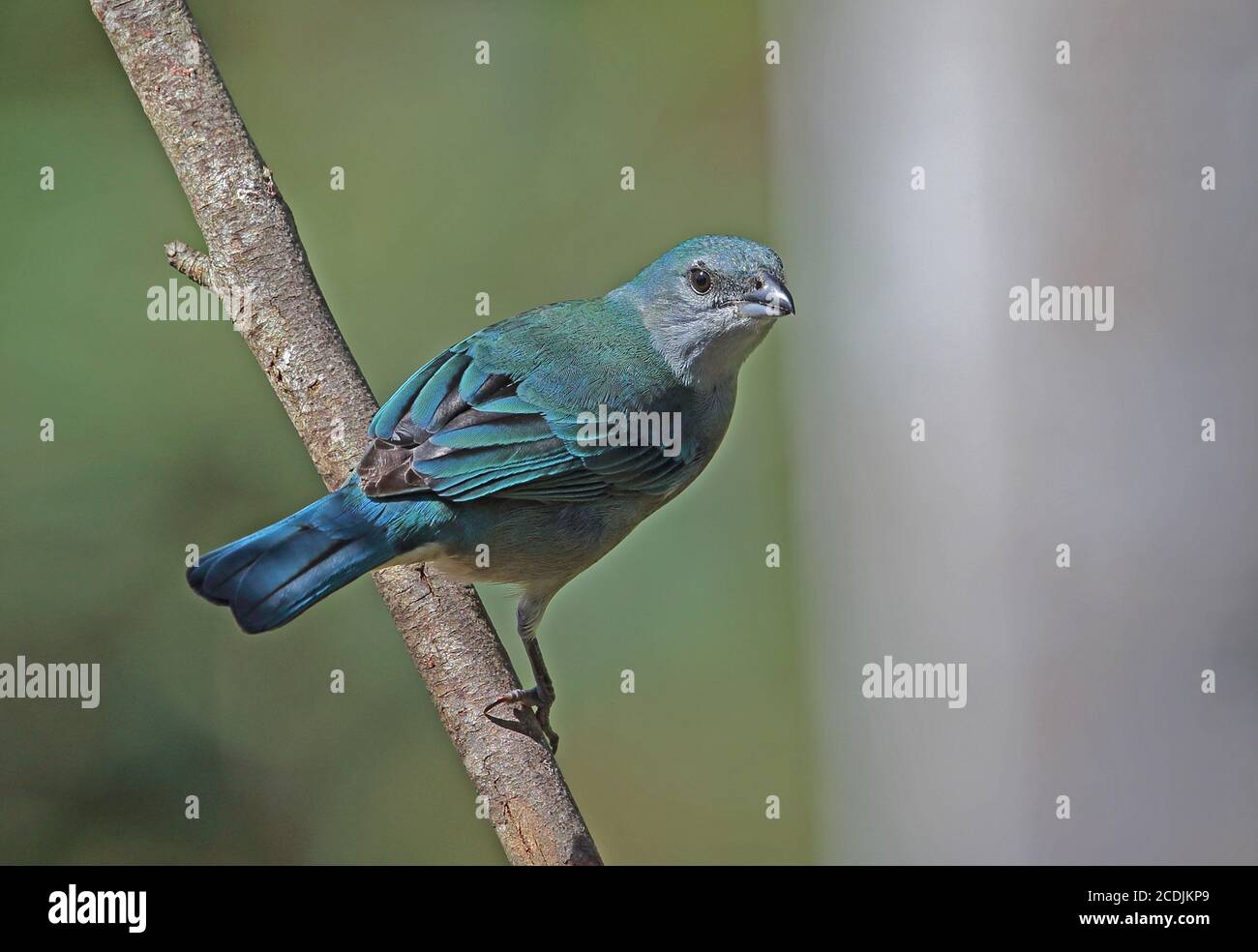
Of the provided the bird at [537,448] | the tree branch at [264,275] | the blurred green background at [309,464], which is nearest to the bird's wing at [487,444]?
the bird at [537,448]

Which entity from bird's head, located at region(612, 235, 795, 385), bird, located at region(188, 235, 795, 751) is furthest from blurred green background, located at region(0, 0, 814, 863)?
bird's head, located at region(612, 235, 795, 385)

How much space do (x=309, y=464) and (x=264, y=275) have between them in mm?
2154

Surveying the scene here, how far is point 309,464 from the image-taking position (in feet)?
15.8

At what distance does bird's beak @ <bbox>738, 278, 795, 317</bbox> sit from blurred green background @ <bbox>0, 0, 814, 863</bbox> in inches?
64.0

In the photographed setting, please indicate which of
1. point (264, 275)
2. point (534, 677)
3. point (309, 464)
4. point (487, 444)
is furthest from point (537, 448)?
point (309, 464)

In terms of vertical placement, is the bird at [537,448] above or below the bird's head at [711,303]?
below

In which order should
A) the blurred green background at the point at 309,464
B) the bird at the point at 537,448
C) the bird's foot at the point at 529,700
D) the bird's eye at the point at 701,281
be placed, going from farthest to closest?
the blurred green background at the point at 309,464 < the bird's eye at the point at 701,281 < the bird's foot at the point at 529,700 < the bird at the point at 537,448

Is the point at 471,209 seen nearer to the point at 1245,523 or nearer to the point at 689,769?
the point at 689,769

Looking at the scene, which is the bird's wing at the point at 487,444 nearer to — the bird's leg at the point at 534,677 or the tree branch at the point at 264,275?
the tree branch at the point at 264,275

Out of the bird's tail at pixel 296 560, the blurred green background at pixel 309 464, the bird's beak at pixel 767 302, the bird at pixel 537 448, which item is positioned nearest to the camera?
the bird's tail at pixel 296 560

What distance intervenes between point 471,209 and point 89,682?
2.51 metres

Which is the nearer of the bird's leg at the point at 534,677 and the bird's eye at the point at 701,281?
the bird's leg at the point at 534,677

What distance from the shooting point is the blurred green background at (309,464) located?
15.5 feet
